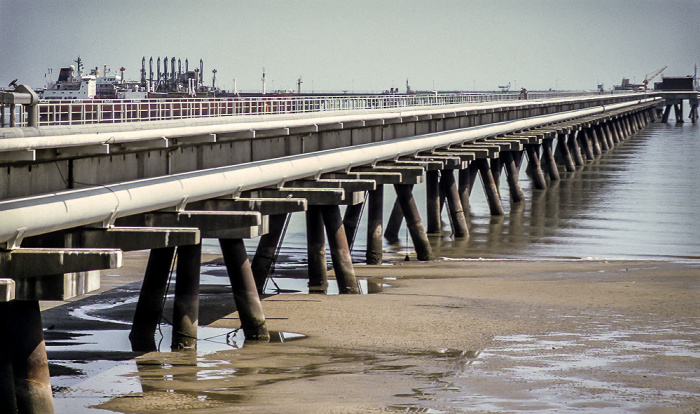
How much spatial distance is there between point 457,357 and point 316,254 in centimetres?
615

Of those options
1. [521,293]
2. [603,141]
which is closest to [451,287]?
[521,293]

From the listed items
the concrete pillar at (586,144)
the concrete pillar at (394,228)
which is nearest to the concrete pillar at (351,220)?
the concrete pillar at (394,228)

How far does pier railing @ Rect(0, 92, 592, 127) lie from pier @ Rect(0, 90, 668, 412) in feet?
3.55

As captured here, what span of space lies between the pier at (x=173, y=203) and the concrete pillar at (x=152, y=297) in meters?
0.02

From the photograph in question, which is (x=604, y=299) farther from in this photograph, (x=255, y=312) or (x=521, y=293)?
(x=255, y=312)

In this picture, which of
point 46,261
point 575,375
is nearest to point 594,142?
point 575,375

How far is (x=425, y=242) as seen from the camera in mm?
22938

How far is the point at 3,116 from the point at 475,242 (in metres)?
16.5

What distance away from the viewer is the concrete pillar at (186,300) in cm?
1316

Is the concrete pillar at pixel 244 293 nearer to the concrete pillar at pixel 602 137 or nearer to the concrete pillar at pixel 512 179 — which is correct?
the concrete pillar at pixel 512 179

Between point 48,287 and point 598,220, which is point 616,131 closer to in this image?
point 598,220

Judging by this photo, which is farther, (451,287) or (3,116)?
(451,287)

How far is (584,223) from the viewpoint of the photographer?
31953 mm

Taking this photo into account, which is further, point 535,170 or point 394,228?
point 535,170
